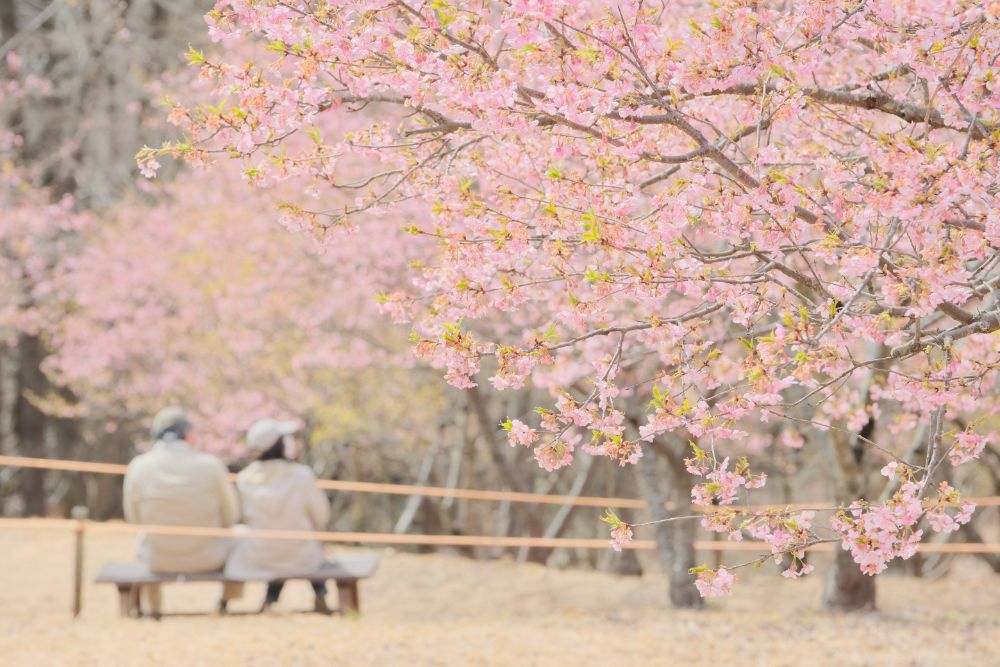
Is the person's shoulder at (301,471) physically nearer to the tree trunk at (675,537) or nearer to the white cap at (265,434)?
the white cap at (265,434)

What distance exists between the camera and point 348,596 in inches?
332

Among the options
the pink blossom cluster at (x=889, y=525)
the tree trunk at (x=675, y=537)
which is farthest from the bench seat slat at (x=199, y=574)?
the pink blossom cluster at (x=889, y=525)

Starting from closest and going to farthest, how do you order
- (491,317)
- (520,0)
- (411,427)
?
(520,0)
(491,317)
(411,427)

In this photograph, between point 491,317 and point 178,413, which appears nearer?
point 178,413

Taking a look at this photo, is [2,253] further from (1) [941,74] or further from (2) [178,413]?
(1) [941,74]

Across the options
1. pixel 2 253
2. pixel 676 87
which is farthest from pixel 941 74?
pixel 2 253

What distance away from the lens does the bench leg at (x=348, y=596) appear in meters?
8.41

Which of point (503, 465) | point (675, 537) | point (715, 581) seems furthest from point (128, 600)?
point (715, 581)

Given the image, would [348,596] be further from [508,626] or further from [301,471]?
[508,626]

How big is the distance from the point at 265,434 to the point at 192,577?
109cm

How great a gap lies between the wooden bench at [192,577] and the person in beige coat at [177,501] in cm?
9

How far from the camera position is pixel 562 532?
14.4 metres

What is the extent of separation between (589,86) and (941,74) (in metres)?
1.03

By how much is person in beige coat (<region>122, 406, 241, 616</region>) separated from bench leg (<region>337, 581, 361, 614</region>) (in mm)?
720
